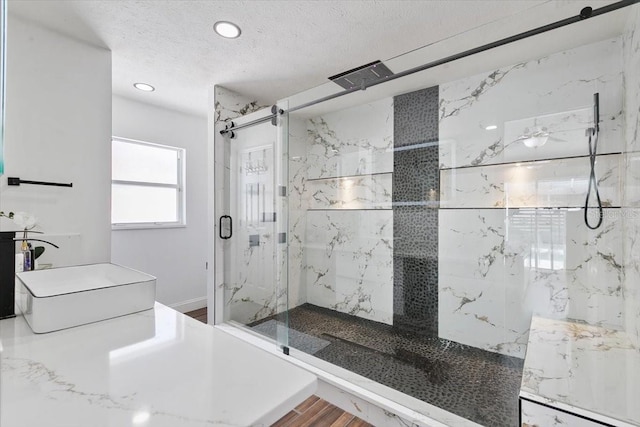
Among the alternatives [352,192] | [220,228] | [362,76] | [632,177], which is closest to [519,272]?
[632,177]

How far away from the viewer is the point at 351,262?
3309 mm

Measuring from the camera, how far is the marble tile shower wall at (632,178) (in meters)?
1.58

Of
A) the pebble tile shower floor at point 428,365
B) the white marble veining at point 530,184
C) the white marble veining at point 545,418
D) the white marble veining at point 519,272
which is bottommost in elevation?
the pebble tile shower floor at point 428,365

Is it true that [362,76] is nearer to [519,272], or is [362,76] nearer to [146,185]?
[519,272]

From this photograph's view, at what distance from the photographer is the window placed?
3121 millimetres

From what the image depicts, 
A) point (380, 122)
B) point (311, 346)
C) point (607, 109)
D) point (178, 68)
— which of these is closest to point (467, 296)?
point (311, 346)

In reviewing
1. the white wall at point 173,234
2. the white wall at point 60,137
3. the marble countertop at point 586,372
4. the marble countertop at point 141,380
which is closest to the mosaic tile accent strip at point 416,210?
the marble countertop at point 586,372

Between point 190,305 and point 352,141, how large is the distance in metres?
2.82

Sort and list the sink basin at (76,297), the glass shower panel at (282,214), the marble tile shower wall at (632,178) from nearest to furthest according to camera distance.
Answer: the sink basin at (76,297), the marble tile shower wall at (632,178), the glass shower panel at (282,214)

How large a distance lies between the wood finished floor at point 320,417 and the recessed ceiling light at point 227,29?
2.42 meters

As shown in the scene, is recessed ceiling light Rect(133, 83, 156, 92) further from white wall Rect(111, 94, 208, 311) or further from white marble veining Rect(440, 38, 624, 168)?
white marble veining Rect(440, 38, 624, 168)

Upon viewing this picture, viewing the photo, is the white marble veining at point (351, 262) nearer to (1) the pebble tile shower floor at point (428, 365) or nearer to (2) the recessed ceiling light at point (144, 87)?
(1) the pebble tile shower floor at point (428, 365)

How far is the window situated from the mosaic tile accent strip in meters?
2.61

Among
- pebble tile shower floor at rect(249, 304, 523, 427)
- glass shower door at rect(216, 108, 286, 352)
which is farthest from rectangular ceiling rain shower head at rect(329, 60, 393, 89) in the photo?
pebble tile shower floor at rect(249, 304, 523, 427)
